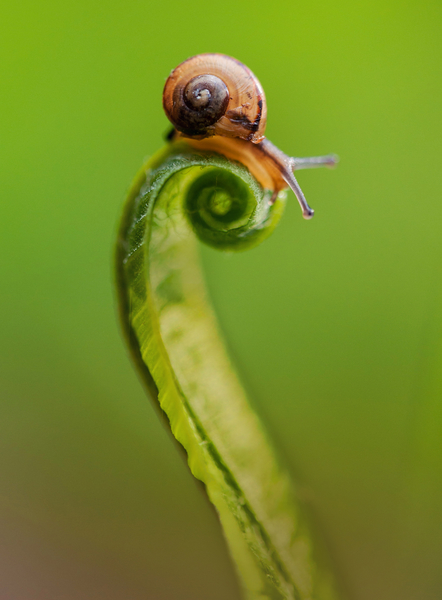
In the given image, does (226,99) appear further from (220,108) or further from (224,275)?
(224,275)

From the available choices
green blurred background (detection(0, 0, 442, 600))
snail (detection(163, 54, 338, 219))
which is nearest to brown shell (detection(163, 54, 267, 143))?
snail (detection(163, 54, 338, 219))

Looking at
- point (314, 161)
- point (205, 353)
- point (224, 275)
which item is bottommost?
point (205, 353)

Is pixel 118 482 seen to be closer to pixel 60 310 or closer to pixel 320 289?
pixel 60 310

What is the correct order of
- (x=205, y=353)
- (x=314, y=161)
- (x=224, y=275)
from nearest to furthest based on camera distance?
(x=205, y=353) < (x=314, y=161) < (x=224, y=275)

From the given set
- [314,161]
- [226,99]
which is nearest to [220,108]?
[226,99]

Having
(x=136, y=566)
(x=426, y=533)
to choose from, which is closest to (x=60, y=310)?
(x=136, y=566)

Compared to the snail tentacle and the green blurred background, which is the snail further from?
the green blurred background

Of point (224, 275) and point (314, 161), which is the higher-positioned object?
point (314, 161)
